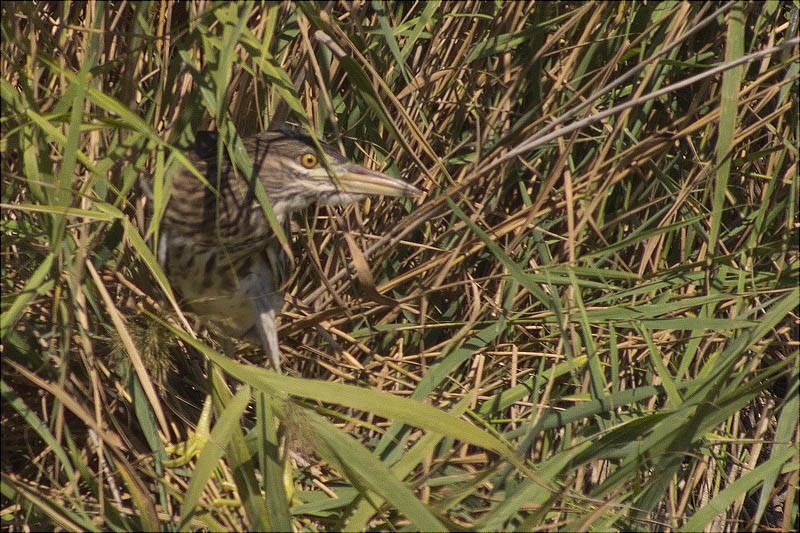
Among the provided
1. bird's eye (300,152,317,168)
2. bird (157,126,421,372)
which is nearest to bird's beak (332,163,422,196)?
bird (157,126,421,372)

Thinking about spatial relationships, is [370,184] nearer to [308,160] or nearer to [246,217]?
[308,160]

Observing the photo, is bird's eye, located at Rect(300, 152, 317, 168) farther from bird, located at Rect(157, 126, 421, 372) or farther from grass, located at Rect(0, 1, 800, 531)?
grass, located at Rect(0, 1, 800, 531)

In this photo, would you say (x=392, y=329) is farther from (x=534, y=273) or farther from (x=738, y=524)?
(x=738, y=524)

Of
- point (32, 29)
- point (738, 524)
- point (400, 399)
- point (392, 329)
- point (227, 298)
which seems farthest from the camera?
point (227, 298)

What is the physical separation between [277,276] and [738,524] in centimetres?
154

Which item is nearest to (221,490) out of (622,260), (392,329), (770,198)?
(392,329)

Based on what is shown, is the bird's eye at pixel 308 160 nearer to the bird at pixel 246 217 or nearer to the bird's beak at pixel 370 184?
the bird at pixel 246 217

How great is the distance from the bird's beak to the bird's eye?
0.12 m

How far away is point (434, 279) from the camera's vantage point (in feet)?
9.49

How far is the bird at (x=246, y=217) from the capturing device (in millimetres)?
2717

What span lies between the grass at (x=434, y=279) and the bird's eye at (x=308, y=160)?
0.54 ft

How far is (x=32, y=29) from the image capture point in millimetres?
2250

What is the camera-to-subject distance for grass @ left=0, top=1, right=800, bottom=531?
2.06m

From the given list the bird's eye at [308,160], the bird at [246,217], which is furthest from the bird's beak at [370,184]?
the bird's eye at [308,160]
